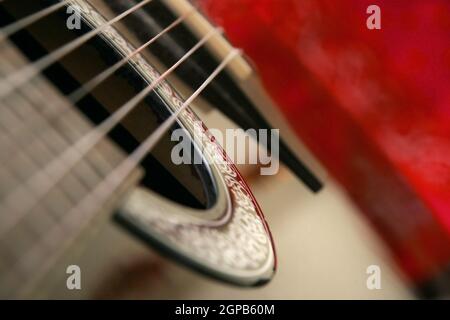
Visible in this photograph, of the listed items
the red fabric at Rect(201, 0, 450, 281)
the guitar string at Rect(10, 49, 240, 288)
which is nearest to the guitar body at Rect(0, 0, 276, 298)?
the guitar string at Rect(10, 49, 240, 288)

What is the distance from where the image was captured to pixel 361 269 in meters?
0.69

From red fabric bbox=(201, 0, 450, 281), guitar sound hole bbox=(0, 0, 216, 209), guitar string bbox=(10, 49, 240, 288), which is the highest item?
red fabric bbox=(201, 0, 450, 281)

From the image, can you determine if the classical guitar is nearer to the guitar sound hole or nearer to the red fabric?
the guitar sound hole

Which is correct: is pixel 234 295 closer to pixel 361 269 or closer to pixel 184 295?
pixel 184 295

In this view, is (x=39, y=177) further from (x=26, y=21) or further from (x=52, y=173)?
(x=26, y=21)

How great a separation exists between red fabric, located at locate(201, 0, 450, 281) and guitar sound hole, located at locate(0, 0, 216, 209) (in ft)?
1.17

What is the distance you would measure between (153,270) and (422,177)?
558 mm

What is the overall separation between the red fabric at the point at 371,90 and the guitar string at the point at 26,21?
0.38 m

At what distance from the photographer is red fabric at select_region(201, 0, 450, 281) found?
0.83 m

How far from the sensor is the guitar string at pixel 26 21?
43cm

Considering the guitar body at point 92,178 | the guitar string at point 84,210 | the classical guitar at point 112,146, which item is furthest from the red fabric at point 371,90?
the guitar string at point 84,210

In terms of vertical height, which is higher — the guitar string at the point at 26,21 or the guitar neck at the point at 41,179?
the guitar string at the point at 26,21

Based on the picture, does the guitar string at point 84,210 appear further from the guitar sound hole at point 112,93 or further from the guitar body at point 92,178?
the guitar sound hole at point 112,93

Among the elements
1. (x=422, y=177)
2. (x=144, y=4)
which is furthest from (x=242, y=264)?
(x=422, y=177)
